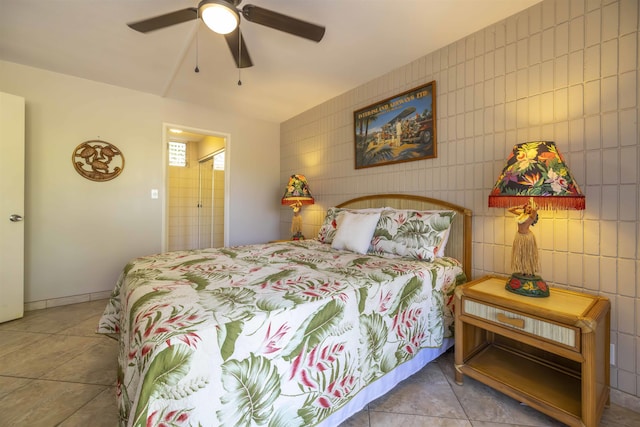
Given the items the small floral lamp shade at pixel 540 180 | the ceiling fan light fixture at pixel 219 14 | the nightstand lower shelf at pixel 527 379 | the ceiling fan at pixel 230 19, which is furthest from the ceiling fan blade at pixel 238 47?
the nightstand lower shelf at pixel 527 379

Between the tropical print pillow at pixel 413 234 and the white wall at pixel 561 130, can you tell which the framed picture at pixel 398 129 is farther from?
the tropical print pillow at pixel 413 234

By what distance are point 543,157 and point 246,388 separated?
5.67 ft

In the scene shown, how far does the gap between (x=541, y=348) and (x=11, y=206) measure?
4021 mm

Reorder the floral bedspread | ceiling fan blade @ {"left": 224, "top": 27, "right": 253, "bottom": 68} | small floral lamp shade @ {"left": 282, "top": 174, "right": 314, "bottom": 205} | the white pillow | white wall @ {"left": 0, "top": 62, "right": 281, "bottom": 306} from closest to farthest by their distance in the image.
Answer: the floral bedspread < ceiling fan blade @ {"left": 224, "top": 27, "right": 253, "bottom": 68} < the white pillow < white wall @ {"left": 0, "top": 62, "right": 281, "bottom": 306} < small floral lamp shade @ {"left": 282, "top": 174, "right": 314, "bottom": 205}

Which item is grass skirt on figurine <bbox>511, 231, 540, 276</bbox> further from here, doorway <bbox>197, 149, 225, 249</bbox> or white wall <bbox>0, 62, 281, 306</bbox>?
doorway <bbox>197, 149, 225, 249</bbox>

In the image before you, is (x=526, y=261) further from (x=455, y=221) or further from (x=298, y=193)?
(x=298, y=193)

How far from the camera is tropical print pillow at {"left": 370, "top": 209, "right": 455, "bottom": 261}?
6.04 feet

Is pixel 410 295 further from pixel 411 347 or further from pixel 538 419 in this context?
pixel 538 419

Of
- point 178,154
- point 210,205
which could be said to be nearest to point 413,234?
point 210,205

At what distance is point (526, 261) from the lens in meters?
1.45

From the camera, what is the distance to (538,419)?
50.4 inches

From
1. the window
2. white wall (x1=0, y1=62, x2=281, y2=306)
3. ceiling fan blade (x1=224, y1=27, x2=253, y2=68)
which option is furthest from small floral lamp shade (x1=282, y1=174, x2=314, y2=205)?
the window

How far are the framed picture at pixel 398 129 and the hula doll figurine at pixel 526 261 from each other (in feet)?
3.00

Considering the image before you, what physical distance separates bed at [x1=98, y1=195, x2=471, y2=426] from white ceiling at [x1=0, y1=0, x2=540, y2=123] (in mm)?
1369
